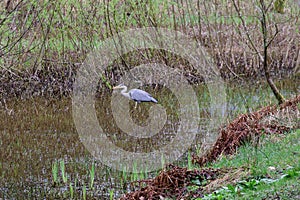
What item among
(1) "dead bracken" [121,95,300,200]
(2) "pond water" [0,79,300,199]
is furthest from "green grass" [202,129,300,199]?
(2) "pond water" [0,79,300,199]

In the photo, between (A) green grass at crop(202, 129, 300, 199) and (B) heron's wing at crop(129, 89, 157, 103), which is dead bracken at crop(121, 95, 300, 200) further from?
(B) heron's wing at crop(129, 89, 157, 103)

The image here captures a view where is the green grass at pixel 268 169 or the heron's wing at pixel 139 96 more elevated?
the heron's wing at pixel 139 96

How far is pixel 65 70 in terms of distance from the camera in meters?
15.8

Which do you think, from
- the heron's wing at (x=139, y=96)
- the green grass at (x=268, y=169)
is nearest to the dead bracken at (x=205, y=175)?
the green grass at (x=268, y=169)

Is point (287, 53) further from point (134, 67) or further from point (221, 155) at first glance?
point (221, 155)

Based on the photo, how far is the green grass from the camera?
17.7ft

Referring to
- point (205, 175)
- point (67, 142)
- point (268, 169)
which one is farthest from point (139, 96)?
point (268, 169)

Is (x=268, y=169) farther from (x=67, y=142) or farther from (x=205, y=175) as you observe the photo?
(x=67, y=142)

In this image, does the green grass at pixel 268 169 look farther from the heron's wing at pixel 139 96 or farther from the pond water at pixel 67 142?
the heron's wing at pixel 139 96

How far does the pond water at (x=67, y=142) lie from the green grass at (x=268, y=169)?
1.49 m

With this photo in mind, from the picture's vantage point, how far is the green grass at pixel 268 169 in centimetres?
539

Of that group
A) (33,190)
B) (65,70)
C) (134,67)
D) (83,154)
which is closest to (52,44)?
(65,70)

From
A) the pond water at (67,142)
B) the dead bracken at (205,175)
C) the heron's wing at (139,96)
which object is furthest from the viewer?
the heron's wing at (139,96)

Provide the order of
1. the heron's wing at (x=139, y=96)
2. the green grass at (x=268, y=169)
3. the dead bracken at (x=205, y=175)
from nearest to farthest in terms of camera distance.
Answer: the green grass at (x=268, y=169)
the dead bracken at (x=205, y=175)
the heron's wing at (x=139, y=96)
